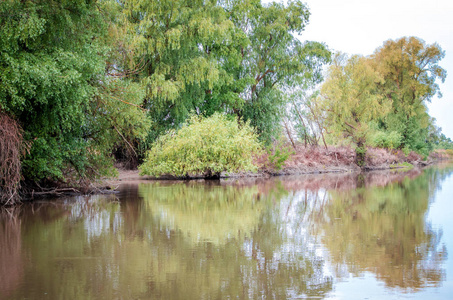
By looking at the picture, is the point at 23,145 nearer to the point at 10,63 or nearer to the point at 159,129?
the point at 10,63

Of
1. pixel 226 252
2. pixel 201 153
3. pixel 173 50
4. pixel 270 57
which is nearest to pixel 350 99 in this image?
pixel 270 57

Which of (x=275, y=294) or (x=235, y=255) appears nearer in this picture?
(x=275, y=294)

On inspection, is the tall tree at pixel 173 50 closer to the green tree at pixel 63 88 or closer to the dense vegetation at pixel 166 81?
the dense vegetation at pixel 166 81

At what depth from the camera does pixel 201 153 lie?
79.7ft

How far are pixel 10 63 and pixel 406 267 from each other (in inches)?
389

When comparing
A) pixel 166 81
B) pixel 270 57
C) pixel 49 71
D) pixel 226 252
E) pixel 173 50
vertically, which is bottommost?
pixel 226 252

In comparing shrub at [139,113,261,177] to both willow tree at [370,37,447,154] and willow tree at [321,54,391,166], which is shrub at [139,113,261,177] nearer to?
willow tree at [321,54,391,166]

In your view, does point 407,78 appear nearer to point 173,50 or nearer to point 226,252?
point 173,50

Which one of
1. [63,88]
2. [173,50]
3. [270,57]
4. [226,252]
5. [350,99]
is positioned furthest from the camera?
[350,99]

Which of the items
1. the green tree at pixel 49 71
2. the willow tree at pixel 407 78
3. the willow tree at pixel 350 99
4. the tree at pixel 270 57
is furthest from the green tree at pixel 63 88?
the willow tree at pixel 407 78

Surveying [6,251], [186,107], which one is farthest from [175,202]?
[186,107]

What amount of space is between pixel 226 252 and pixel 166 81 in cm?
2011

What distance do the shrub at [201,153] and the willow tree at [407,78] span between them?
1204 inches

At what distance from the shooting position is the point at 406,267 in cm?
589
